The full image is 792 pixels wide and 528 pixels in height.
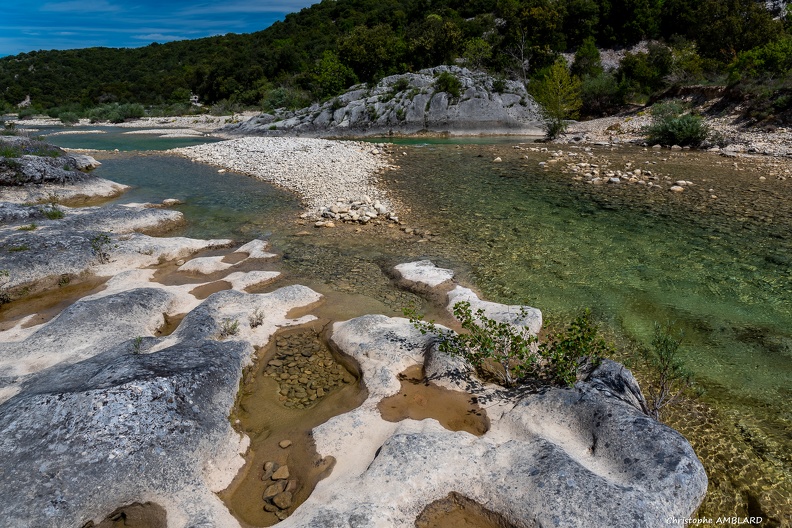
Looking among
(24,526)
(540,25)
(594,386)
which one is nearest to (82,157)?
(24,526)

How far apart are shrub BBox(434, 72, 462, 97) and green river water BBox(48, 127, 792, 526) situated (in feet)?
107

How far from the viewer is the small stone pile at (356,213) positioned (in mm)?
16766

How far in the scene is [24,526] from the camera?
448cm

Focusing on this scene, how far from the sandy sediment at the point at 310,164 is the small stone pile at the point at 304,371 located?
9987mm

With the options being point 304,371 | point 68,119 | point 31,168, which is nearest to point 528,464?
point 304,371

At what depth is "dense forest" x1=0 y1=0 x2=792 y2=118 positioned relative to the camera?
51031mm

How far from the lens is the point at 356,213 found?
17.0 meters

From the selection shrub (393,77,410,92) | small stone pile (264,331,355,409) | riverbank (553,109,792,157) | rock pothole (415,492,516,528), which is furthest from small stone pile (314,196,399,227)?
shrub (393,77,410,92)

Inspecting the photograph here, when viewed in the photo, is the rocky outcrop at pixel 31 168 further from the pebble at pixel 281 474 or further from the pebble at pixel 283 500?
the pebble at pixel 283 500

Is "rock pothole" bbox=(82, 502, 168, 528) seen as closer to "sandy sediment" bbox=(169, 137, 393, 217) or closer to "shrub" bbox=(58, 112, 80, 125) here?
"sandy sediment" bbox=(169, 137, 393, 217)

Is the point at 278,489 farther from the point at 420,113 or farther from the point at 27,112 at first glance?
the point at 27,112

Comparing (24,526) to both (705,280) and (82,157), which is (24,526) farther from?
(82,157)

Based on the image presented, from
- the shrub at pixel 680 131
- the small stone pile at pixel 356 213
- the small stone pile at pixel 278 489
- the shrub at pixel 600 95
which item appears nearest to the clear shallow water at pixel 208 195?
the small stone pile at pixel 356 213

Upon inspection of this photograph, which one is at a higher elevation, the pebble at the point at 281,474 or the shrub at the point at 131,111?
the shrub at the point at 131,111
